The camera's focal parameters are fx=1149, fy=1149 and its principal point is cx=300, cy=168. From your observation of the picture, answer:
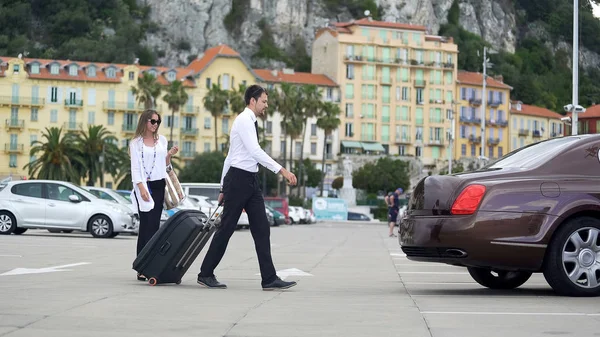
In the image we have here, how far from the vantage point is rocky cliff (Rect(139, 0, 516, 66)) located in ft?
529

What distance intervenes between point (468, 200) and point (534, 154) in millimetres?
1265

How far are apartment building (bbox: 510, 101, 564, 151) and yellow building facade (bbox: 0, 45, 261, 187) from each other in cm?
4660

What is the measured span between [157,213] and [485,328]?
5.70m

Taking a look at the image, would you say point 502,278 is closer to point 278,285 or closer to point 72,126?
point 278,285

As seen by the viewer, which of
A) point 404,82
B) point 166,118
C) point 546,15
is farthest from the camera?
point 546,15

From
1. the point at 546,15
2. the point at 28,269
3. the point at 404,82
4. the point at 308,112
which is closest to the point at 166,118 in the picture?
the point at 308,112

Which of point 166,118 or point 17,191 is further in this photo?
point 166,118

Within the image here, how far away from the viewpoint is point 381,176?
127m

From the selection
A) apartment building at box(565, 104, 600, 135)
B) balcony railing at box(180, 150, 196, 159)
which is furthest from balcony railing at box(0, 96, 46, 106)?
apartment building at box(565, 104, 600, 135)

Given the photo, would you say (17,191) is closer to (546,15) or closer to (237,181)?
(237,181)

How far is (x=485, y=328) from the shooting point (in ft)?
28.1

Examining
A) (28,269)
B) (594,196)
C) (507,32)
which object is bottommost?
(28,269)

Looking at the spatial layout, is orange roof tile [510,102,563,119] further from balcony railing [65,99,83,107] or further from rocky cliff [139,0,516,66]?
balcony railing [65,99,83,107]

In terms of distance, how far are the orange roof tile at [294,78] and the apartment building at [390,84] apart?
1.99m
